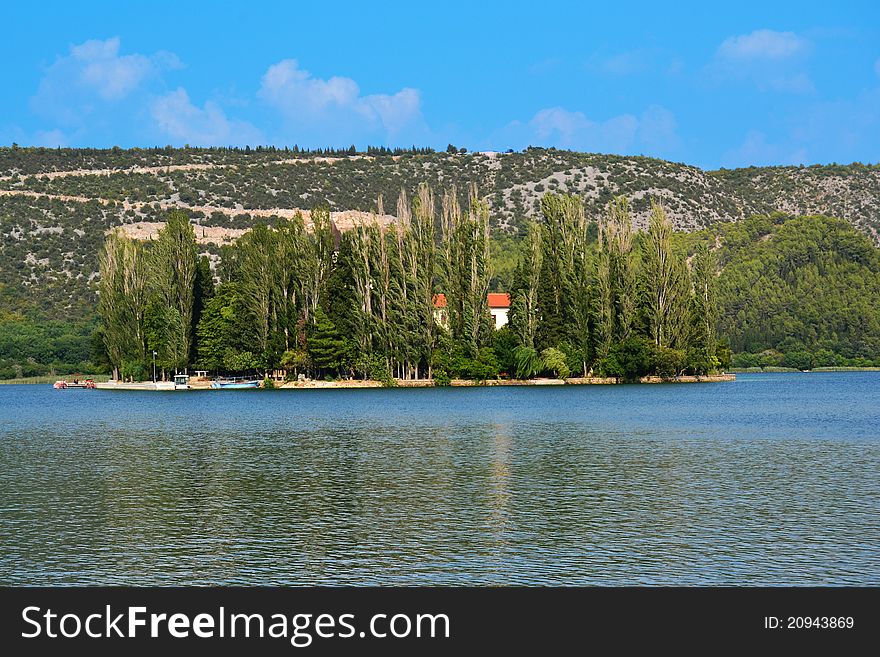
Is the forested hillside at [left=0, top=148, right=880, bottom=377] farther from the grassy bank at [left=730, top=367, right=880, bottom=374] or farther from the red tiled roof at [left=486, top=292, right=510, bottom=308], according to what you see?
the red tiled roof at [left=486, top=292, right=510, bottom=308]

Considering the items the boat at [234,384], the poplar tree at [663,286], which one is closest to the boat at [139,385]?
the boat at [234,384]

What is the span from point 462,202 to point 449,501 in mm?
159953

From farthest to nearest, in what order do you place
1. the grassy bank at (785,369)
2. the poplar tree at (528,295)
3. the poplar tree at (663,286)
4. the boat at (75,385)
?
1. the grassy bank at (785,369)
2. the boat at (75,385)
3. the poplar tree at (663,286)
4. the poplar tree at (528,295)

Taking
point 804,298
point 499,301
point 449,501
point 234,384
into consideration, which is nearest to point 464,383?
point 234,384

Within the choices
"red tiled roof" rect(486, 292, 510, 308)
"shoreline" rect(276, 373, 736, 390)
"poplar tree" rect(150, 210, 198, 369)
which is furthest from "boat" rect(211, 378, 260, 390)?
"red tiled roof" rect(486, 292, 510, 308)

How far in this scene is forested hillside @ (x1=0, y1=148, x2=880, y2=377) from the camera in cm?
11331

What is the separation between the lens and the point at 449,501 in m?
21.9

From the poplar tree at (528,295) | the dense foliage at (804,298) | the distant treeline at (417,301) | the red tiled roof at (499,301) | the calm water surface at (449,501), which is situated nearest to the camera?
the calm water surface at (449,501)

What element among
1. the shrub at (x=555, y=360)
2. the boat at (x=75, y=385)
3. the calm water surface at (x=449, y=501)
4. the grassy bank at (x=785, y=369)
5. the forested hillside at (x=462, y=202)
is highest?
the forested hillside at (x=462, y=202)
